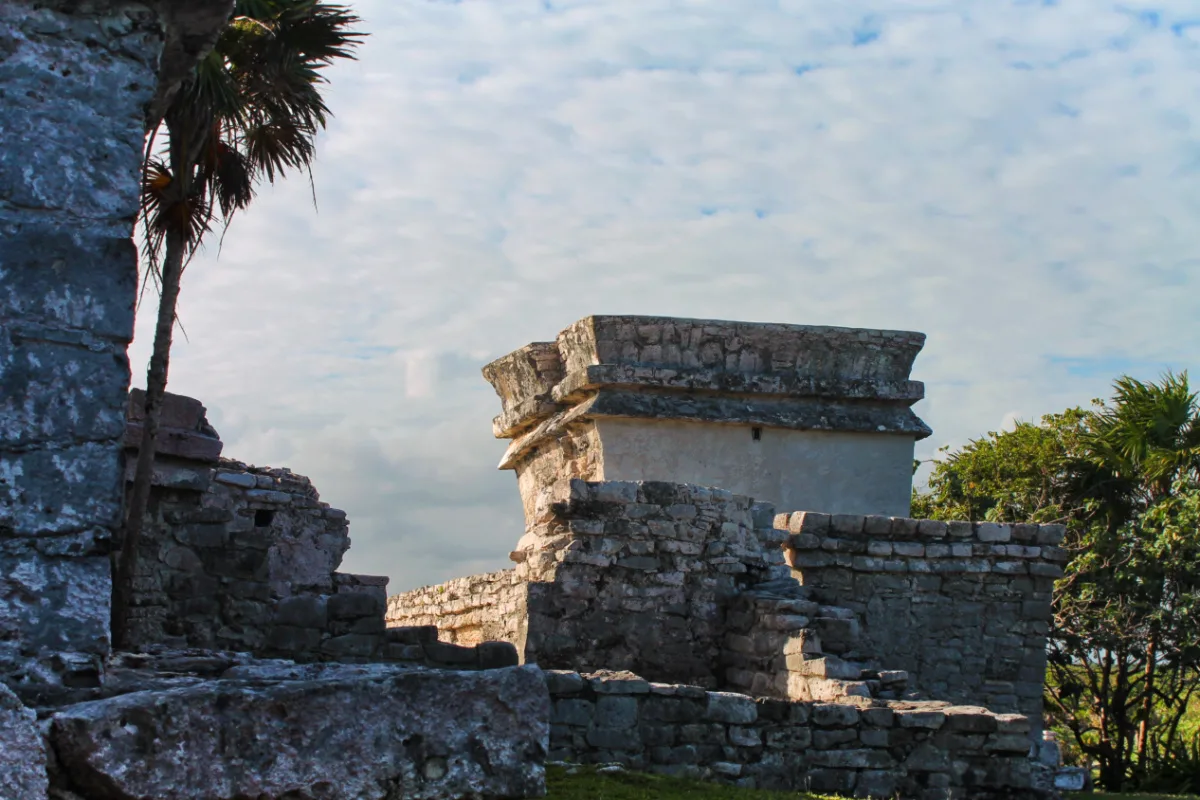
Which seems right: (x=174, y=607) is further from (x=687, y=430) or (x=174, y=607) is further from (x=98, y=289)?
(x=687, y=430)

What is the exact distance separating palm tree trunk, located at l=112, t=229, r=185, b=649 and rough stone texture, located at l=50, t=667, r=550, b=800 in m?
4.37

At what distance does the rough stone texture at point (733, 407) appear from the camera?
1381cm

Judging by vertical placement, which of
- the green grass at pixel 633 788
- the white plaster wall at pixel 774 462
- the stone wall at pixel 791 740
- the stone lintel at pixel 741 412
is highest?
the stone lintel at pixel 741 412

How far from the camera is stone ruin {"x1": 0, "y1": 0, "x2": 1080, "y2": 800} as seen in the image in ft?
9.50

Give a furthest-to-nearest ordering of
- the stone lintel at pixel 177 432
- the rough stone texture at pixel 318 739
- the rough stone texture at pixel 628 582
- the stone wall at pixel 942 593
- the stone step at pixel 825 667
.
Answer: the stone wall at pixel 942 593 < the rough stone texture at pixel 628 582 < the stone step at pixel 825 667 < the stone lintel at pixel 177 432 < the rough stone texture at pixel 318 739

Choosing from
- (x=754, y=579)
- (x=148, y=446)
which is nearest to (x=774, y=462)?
(x=754, y=579)

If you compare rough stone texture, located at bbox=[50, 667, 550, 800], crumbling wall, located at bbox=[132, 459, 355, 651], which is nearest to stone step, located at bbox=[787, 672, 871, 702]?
crumbling wall, located at bbox=[132, 459, 355, 651]

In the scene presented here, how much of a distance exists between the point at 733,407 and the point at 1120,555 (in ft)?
16.9

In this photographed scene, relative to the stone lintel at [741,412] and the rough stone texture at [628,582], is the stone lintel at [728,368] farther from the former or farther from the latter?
the rough stone texture at [628,582]

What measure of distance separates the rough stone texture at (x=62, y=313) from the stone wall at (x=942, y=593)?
29.1 ft

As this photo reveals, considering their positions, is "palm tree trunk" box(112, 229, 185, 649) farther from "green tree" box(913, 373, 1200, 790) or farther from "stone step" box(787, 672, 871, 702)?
"green tree" box(913, 373, 1200, 790)

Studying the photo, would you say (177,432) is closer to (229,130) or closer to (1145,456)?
(229,130)

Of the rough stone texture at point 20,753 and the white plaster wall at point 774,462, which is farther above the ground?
the white plaster wall at point 774,462

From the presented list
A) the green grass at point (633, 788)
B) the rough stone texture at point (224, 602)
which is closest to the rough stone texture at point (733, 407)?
the rough stone texture at point (224, 602)
